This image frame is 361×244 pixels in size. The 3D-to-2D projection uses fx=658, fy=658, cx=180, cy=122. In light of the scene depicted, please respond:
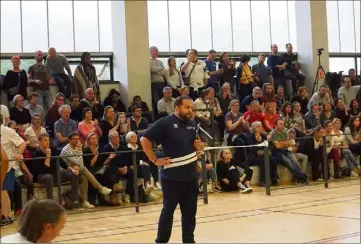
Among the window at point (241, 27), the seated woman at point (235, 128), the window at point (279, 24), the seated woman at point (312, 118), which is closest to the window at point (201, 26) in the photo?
the window at point (241, 27)

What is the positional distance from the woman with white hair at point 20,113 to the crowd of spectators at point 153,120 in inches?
0.8

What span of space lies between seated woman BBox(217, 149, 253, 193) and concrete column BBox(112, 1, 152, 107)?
12.3 ft

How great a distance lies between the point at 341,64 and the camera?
24.3 m

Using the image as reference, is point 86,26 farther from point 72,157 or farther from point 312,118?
point 72,157

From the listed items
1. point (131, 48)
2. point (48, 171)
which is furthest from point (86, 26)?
point (48, 171)

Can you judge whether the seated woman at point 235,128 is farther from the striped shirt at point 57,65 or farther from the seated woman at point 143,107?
the striped shirt at point 57,65

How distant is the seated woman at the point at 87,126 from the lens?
1405 cm

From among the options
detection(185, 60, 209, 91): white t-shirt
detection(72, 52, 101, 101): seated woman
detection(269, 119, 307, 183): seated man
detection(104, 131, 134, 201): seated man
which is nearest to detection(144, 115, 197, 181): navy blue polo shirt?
detection(104, 131, 134, 201): seated man

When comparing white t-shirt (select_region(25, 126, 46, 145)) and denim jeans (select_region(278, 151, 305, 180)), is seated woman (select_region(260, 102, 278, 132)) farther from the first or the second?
white t-shirt (select_region(25, 126, 46, 145))

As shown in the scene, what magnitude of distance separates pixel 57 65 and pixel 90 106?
175cm

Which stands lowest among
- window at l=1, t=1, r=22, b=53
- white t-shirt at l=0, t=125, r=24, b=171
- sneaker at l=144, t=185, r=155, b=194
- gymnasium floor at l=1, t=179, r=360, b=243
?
gymnasium floor at l=1, t=179, r=360, b=243

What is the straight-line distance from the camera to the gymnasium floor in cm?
928

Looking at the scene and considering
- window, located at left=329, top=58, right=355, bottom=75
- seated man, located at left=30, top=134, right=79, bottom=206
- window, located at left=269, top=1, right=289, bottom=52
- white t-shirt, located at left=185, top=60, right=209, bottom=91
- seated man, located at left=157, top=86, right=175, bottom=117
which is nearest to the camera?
seated man, located at left=30, top=134, right=79, bottom=206

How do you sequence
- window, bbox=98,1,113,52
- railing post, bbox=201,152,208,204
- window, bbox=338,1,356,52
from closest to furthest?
railing post, bbox=201,152,208,204 < window, bbox=98,1,113,52 < window, bbox=338,1,356,52
